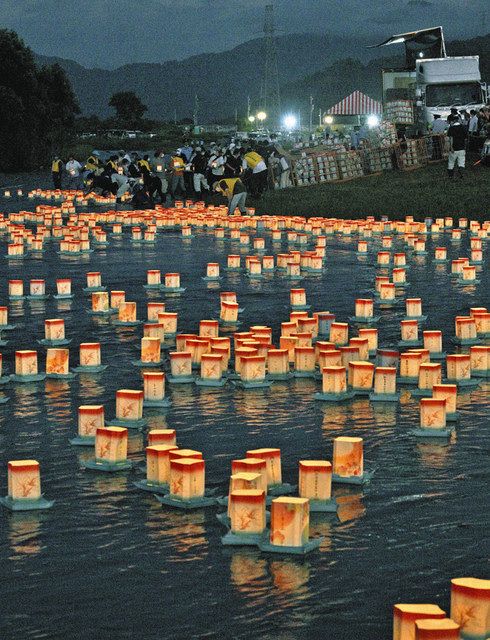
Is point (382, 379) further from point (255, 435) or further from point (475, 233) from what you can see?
point (475, 233)

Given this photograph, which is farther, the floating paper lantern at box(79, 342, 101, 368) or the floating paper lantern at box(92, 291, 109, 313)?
the floating paper lantern at box(92, 291, 109, 313)

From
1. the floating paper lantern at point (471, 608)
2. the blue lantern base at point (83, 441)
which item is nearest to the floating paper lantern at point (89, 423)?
the blue lantern base at point (83, 441)

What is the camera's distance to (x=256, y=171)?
42375mm

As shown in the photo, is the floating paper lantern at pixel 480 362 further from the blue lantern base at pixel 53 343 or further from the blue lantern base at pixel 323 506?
the blue lantern base at pixel 323 506

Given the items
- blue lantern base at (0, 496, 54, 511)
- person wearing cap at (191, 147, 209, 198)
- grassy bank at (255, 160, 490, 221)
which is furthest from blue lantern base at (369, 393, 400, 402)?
person wearing cap at (191, 147, 209, 198)

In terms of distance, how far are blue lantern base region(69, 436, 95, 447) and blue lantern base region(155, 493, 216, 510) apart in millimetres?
1867

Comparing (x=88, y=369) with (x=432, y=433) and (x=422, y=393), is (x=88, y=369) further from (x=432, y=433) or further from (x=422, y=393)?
(x=432, y=433)

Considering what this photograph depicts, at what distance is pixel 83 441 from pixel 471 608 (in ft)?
16.6

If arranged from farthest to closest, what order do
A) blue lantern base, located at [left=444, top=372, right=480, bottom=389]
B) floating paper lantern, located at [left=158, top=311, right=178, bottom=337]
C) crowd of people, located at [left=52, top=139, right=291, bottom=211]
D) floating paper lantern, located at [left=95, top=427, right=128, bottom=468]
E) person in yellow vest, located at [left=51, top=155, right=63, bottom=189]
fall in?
person in yellow vest, located at [left=51, top=155, right=63, bottom=189]
crowd of people, located at [left=52, top=139, right=291, bottom=211]
floating paper lantern, located at [left=158, top=311, right=178, bottom=337]
blue lantern base, located at [left=444, top=372, right=480, bottom=389]
floating paper lantern, located at [left=95, top=427, right=128, bottom=468]

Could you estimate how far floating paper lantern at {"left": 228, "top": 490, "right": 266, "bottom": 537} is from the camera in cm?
916

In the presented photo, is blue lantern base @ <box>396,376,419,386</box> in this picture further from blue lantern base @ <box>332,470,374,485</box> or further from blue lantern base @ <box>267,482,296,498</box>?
blue lantern base @ <box>267,482,296,498</box>

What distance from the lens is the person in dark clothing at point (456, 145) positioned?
1645 inches

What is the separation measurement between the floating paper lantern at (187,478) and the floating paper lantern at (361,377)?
4.31 m

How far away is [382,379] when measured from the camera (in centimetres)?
1384
